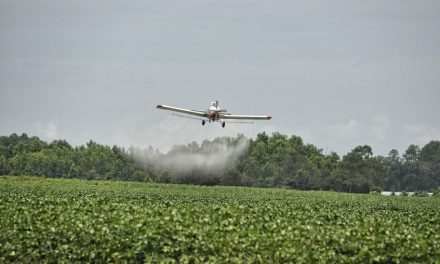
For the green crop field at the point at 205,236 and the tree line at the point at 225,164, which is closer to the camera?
the green crop field at the point at 205,236

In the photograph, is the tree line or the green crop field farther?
the tree line

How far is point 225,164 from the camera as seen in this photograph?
14238 cm

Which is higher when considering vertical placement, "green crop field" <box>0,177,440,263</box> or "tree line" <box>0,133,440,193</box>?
"tree line" <box>0,133,440,193</box>

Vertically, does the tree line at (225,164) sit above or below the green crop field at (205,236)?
above

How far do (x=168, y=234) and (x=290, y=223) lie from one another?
165 inches

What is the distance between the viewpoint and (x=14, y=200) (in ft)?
115

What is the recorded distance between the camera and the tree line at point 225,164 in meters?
136

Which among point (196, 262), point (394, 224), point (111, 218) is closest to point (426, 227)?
point (394, 224)

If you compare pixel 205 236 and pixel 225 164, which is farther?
pixel 225 164

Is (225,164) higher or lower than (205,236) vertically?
higher

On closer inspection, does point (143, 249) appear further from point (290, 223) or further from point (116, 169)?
point (116, 169)

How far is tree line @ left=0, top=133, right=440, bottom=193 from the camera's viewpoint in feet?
447

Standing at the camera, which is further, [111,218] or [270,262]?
[111,218]

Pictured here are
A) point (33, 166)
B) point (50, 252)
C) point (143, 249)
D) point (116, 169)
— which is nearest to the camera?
point (143, 249)
